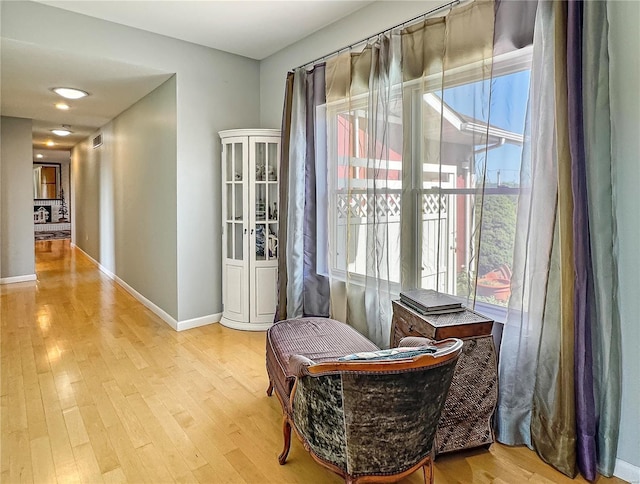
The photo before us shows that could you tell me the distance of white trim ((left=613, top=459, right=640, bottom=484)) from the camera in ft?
5.98

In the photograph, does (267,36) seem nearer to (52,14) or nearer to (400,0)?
(400,0)

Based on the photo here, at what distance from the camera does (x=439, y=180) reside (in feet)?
8.07

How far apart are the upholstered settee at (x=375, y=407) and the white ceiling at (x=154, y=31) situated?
2653 mm

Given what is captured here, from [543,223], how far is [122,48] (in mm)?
3469

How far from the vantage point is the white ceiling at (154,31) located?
3053 mm

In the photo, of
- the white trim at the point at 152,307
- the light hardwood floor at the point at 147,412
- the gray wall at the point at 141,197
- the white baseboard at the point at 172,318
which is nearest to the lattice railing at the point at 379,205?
the light hardwood floor at the point at 147,412

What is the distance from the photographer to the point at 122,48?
3.42 m

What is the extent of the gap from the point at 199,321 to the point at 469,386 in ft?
9.36

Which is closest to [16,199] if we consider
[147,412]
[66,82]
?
[66,82]

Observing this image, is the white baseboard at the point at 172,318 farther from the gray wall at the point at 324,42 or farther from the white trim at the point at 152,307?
the gray wall at the point at 324,42

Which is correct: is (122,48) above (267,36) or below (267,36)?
below

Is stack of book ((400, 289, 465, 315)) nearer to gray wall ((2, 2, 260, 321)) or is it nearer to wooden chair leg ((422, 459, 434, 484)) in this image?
wooden chair leg ((422, 459, 434, 484))

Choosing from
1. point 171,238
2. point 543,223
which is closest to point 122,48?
point 171,238

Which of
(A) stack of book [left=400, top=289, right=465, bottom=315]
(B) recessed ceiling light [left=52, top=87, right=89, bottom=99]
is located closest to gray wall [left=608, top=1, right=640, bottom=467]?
(A) stack of book [left=400, top=289, right=465, bottom=315]
